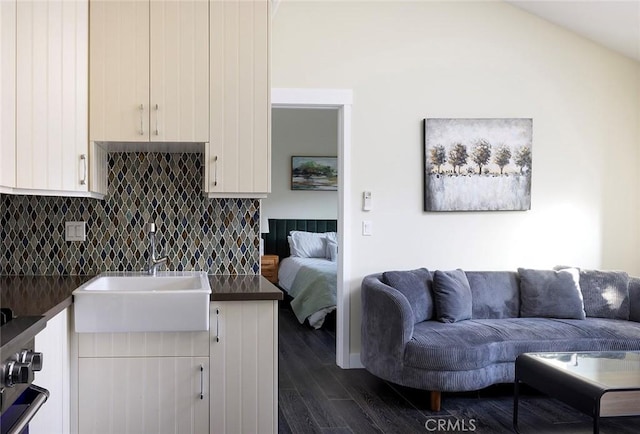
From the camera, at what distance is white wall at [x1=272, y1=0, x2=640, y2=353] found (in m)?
4.47

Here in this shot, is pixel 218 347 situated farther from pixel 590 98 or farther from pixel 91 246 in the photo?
pixel 590 98

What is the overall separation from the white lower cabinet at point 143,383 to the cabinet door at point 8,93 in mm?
782

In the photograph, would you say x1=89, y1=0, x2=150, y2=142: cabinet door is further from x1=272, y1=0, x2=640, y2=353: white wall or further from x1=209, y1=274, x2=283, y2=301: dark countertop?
x1=272, y1=0, x2=640, y2=353: white wall

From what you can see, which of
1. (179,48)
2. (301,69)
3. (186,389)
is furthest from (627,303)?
(179,48)

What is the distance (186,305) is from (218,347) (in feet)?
0.86

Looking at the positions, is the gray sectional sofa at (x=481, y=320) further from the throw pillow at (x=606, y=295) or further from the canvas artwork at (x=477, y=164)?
the canvas artwork at (x=477, y=164)

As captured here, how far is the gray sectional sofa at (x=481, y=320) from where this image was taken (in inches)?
142

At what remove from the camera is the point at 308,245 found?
755 cm

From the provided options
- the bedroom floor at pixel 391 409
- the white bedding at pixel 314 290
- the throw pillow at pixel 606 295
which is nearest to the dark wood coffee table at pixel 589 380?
the bedroom floor at pixel 391 409

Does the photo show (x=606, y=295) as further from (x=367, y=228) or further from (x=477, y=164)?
(x=367, y=228)

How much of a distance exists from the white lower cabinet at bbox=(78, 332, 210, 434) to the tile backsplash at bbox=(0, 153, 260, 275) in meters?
0.74

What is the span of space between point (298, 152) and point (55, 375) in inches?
239

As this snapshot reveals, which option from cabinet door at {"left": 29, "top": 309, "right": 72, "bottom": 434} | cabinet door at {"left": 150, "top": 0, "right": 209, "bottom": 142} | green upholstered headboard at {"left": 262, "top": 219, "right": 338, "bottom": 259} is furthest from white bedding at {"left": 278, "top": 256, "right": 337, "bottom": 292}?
cabinet door at {"left": 29, "top": 309, "right": 72, "bottom": 434}

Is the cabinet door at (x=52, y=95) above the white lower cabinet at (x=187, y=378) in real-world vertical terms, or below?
above
